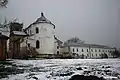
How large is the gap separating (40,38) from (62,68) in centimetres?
41

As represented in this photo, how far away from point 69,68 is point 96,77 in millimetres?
307

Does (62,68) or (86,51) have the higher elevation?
(86,51)

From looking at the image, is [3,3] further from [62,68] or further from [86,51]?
[86,51]

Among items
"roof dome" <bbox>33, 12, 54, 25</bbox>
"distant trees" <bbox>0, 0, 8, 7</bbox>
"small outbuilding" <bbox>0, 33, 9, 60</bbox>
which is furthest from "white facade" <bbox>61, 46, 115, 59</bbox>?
"distant trees" <bbox>0, 0, 8, 7</bbox>

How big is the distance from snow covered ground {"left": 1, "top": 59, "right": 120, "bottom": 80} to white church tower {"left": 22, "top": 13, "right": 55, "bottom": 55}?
13cm

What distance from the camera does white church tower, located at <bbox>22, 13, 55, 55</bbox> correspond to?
2063 millimetres

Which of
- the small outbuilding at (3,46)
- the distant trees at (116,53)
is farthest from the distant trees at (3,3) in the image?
the distant trees at (116,53)

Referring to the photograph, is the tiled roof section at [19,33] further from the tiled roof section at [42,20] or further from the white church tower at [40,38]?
the tiled roof section at [42,20]

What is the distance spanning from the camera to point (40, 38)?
2.08 metres

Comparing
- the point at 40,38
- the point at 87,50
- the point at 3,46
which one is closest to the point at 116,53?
the point at 87,50

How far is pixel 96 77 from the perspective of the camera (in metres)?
2.22

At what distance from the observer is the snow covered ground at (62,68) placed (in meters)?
2.04

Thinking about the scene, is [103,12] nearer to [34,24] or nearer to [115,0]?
[115,0]

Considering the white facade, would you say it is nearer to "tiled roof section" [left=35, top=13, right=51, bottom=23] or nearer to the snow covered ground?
the snow covered ground
